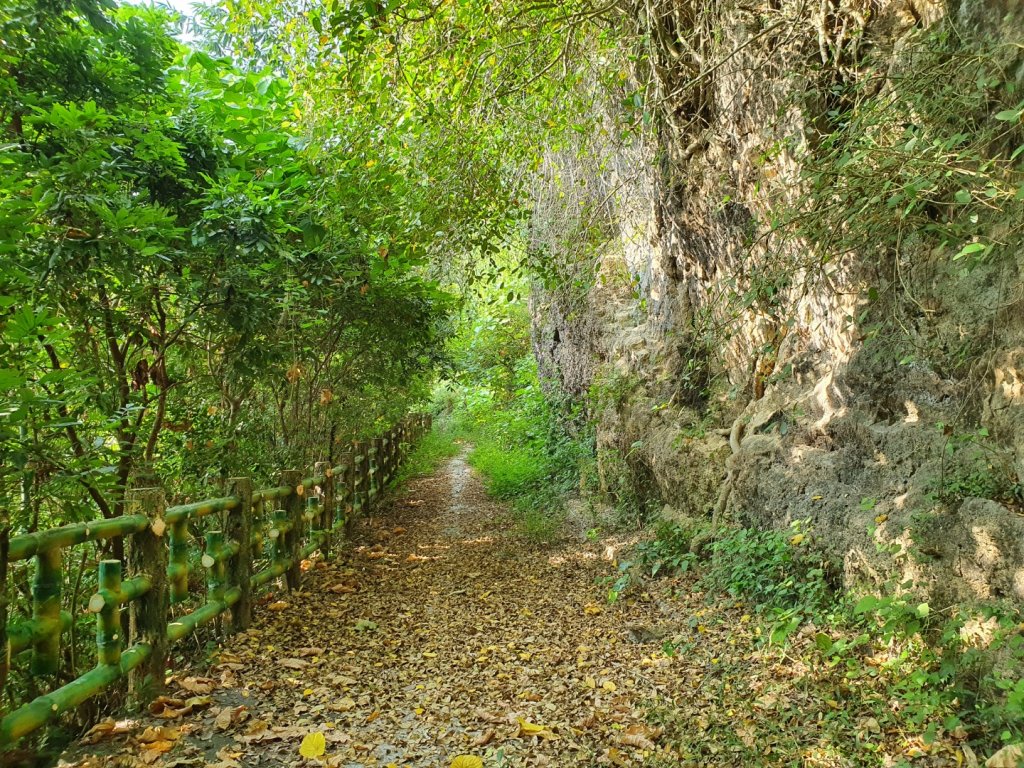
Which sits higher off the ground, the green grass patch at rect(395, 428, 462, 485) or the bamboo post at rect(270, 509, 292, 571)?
the bamboo post at rect(270, 509, 292, 571)

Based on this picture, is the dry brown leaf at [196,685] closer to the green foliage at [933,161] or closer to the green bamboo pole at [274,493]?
the green bamboo pole at [274,493]

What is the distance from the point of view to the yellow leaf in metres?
3.23

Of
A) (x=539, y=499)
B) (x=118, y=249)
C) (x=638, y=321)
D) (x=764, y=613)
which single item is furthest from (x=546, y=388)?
(x=118, y=249)

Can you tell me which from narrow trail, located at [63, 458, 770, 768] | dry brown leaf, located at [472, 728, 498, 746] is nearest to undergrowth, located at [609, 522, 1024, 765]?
narrow trail, located at [63, 458, 770, 768]

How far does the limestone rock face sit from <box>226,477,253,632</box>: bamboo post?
3857 millimetres

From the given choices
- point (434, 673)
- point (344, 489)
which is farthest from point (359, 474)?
point (434, 673)

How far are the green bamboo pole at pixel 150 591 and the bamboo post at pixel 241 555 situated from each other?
3.70 ft

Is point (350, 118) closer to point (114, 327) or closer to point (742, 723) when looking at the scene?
point (114, 327)

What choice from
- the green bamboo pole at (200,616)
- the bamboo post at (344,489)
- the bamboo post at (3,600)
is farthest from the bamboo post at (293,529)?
the bamboo post at (3,600)

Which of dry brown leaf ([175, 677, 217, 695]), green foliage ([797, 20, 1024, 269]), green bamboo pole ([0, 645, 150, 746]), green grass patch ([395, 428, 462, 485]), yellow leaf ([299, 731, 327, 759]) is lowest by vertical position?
green grass patch ([395, 428, 462, 485])

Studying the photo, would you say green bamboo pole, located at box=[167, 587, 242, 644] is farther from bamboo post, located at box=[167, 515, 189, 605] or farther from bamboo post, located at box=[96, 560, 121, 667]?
bamboo post, located at box=[96, 560, 121, 667]

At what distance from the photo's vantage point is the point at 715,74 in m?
6.14

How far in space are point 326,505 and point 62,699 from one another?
4.34 metres

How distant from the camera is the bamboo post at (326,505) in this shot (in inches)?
282
